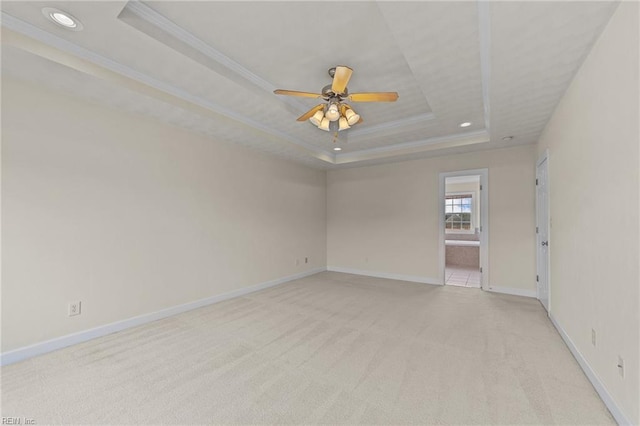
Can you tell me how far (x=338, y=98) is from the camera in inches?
103

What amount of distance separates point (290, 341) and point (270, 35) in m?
2.73

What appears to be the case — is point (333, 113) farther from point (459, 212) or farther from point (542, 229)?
point (459, 212)

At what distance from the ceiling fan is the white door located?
8.34 ft

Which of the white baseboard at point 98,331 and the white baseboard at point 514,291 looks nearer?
the white baseboard at point 98,331

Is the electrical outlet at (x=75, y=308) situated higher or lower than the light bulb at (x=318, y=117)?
lower

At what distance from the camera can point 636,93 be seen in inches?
56.4

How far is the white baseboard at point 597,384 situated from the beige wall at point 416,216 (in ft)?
6.39

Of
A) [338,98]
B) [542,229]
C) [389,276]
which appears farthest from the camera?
[389,276]

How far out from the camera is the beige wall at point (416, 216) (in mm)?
4344

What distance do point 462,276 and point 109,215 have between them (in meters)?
6.16

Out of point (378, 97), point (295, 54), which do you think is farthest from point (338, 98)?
point (295, 54)

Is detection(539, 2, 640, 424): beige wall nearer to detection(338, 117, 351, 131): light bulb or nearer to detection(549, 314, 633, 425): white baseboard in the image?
detection(549, 314, 633, 425): white baseboard

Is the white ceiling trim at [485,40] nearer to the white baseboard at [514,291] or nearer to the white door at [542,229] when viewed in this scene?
the white door at [542,229]

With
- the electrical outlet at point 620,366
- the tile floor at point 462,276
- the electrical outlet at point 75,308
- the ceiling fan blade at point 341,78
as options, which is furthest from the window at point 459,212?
the electrical outlet at point 75,308
